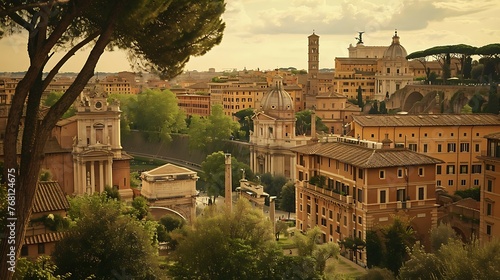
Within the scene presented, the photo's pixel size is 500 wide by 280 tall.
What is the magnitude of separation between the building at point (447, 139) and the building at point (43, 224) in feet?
40.9

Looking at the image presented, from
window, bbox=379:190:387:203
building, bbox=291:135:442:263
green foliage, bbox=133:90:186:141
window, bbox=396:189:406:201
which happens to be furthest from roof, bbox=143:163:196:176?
green foliage, bbox=133:90:186:141

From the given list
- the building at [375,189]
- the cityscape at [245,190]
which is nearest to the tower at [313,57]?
the cityscape at [245,190]

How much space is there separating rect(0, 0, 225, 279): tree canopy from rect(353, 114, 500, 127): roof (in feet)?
49.1

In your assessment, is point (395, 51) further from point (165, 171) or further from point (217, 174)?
point (165, 171)

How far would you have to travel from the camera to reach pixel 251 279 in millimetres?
12445

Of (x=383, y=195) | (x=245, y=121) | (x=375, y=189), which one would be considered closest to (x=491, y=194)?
(x=383, y=195)

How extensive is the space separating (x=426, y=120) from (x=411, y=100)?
2259cm

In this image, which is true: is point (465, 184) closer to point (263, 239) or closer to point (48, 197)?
point (263, 239)

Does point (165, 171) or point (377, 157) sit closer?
point (377, 157)

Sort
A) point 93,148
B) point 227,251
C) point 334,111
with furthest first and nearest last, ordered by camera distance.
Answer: point 334,111, point 93,148, point 227,251

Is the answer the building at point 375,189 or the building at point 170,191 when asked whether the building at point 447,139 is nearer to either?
the building at point 375,189

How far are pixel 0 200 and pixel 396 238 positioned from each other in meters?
10.5

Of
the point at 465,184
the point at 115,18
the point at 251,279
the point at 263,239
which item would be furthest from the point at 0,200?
the point at 465,184

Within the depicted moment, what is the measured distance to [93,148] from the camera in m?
23.9
